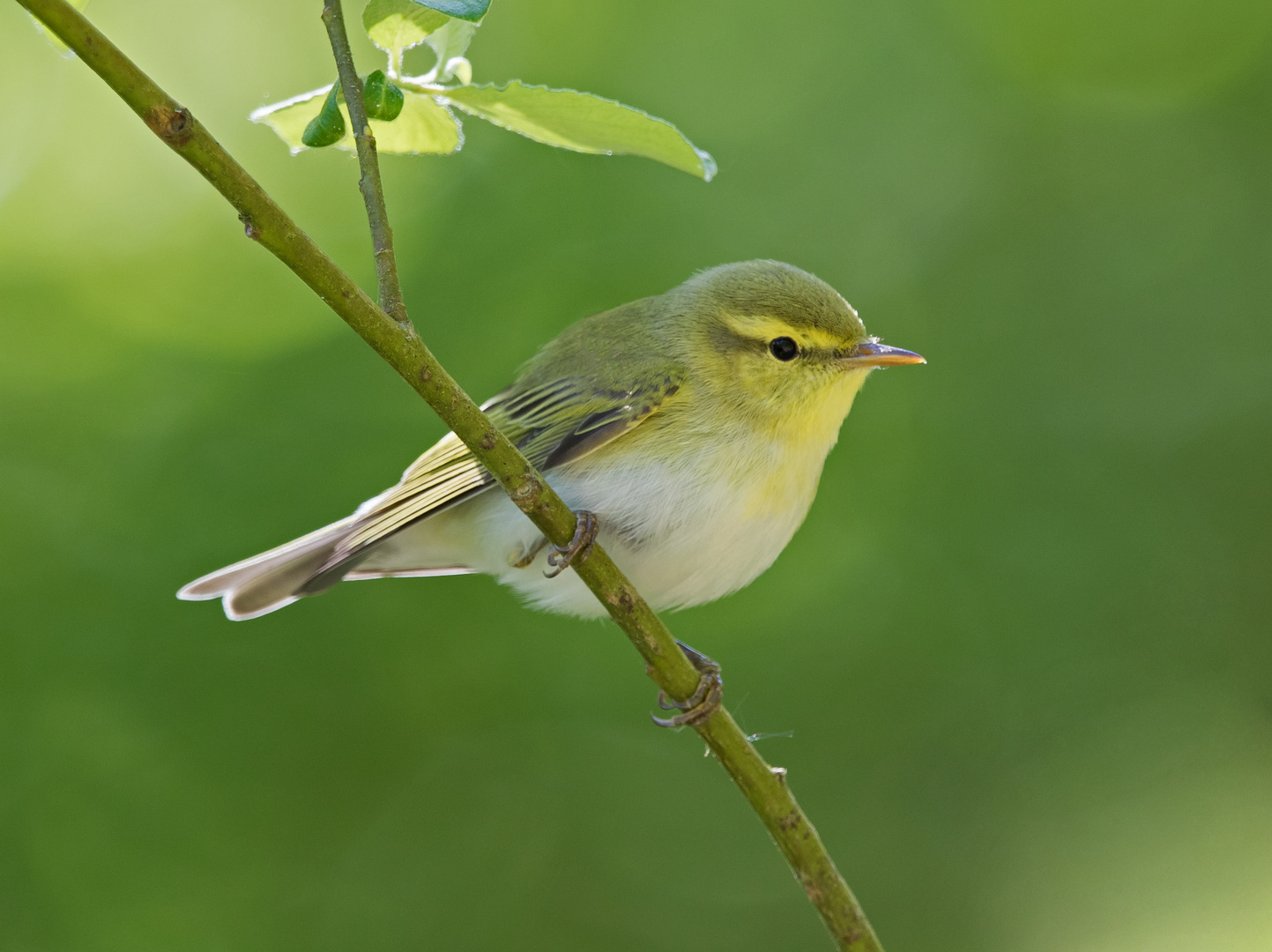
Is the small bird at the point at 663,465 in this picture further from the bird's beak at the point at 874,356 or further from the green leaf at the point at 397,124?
the green leaf at the point at 397,124

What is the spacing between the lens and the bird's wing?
111 inches

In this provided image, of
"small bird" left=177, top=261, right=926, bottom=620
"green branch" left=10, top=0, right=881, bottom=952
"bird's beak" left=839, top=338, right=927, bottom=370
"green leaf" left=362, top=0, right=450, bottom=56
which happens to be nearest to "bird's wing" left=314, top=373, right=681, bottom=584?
"small bird" left=177, top=261, right=926, bottom=620

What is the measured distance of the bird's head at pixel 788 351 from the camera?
3.04 meters

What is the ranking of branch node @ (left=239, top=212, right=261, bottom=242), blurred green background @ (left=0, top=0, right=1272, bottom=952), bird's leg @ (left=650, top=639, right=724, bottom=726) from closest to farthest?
branch node @ (left=239, top=212, right=261, bottom=242)
bird's leg @ (left=650, top=639, right=724, bottom=726)
blurred green background @ (left=0, top=0, right=1272, bottom=952)

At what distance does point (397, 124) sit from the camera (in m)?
1.54

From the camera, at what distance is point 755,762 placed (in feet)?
6.61

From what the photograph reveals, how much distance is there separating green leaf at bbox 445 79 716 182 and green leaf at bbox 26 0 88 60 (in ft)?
1.39

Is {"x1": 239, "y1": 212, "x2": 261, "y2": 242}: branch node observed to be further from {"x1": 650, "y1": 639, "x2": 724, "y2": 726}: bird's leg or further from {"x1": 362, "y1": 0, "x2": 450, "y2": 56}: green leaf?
{"x1": 650, "y1": 639, "x2": 724, "y2": 726}: bird's leg

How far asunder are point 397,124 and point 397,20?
0.66 feet

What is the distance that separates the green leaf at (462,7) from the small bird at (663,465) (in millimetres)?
1679

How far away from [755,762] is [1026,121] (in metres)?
4.63

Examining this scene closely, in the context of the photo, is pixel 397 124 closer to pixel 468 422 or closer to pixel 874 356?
pixel 468 422

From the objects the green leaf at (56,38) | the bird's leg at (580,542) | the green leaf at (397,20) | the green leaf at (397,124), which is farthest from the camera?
the bird's leg at (580,542)

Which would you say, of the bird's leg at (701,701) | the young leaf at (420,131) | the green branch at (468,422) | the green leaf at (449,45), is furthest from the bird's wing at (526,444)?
the green leaf at (449,45)
